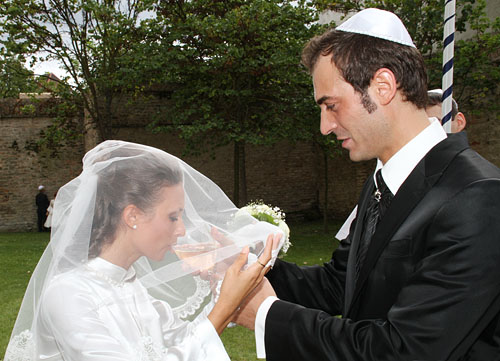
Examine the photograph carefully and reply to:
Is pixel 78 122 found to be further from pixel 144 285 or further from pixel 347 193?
pixel 144 285

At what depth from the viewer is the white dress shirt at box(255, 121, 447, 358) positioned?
1839 mm

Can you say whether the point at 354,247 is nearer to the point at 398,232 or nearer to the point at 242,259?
the point at 398,232

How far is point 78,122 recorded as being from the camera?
17125mm

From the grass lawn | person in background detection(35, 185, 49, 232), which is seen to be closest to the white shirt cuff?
the grass lawn

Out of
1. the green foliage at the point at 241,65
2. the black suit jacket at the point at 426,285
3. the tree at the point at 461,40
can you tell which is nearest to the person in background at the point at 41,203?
the green foliage at the point at 241,65

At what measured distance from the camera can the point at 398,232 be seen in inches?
65.4

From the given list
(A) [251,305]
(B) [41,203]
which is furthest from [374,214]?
(B) [41,203]

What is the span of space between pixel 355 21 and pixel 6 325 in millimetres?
6185

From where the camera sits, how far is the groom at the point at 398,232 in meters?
1.45

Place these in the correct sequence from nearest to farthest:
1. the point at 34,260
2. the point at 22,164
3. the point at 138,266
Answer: the point at 138,266, the point at 34,260, the point at 22,164

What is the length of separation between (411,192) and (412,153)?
22 cm

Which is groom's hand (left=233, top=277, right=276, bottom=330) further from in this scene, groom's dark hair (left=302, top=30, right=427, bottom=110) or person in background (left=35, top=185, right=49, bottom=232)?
person in background (left=35, top=185, right=49, bottom=232)

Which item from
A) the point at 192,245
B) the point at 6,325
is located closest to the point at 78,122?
the point at 6,325

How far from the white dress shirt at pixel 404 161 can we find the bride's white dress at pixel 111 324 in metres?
A: 0.19
